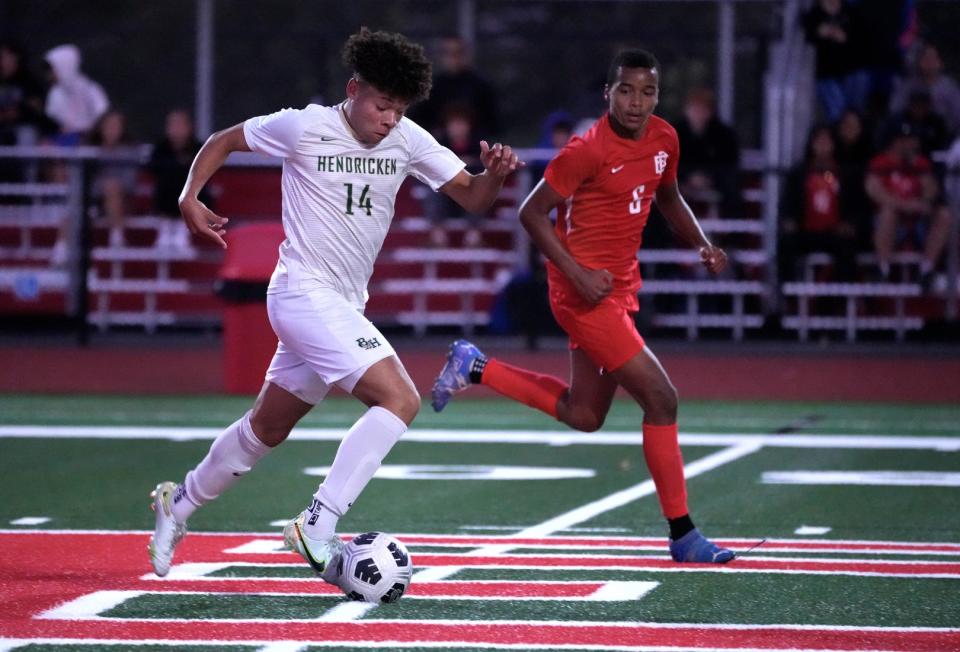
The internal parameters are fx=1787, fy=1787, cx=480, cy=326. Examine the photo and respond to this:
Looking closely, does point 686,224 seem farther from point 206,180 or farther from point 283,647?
point 283,647

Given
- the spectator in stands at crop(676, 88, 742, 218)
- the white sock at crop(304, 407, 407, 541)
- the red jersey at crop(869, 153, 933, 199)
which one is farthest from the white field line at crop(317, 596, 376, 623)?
the red jersey at crop(869, 153, 933, 199)

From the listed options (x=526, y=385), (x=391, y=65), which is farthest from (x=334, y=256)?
(x=526, y=385)

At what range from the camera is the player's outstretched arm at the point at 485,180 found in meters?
6.97

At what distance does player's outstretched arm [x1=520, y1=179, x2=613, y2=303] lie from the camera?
310 inches

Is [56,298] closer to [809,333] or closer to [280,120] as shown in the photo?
[809,333]

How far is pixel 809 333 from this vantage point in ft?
61.0

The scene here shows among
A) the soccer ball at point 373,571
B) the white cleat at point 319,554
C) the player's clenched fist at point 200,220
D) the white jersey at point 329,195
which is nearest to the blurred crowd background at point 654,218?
the white jersey at point 329,195

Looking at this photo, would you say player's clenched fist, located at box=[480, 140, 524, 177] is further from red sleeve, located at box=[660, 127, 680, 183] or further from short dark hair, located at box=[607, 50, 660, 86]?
red sleeve, located at box=[660, 127, 680, 183]

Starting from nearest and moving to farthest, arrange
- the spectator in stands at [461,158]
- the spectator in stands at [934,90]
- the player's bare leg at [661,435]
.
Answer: the player's bare leg at [661,435], the spectator in stands at [461,158], the spectator in stands at [934,90]

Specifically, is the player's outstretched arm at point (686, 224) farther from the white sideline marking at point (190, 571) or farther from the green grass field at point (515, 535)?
the white sideline marking at point (190, 571)

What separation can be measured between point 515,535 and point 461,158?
32.5ft

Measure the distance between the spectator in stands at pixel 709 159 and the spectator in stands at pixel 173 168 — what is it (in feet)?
16.4

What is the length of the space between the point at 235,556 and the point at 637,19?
1553 centimetres

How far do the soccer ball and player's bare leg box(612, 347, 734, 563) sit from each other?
1.51 metres
